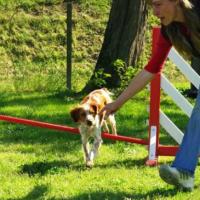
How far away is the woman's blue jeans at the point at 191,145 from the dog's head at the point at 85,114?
9.09 ft

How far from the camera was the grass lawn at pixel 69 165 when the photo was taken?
506cm

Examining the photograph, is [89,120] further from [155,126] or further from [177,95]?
[177,95]

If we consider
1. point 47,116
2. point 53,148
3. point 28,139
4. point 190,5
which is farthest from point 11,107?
point 190,5

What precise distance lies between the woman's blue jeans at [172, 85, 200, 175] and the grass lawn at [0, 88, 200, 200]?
70 cm

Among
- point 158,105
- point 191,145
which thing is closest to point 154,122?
point 158,105

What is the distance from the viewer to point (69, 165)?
20.7ft

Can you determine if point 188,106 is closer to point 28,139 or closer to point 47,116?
point 28,139

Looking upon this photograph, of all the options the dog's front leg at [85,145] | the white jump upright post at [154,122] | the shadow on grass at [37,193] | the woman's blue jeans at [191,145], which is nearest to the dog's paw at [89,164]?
the dog's front leg at [85,145]

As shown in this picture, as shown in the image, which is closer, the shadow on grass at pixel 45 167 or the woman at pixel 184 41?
the woman at pixel 184 41

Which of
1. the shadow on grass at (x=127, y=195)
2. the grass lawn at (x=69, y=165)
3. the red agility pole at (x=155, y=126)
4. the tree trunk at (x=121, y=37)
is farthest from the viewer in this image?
the tree trunk at (x=121, y=37)

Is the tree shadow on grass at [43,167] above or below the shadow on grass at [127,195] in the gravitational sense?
below

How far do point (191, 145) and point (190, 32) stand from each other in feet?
2.56

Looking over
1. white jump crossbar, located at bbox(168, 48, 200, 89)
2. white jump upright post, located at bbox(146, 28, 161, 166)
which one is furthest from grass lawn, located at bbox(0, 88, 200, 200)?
white jump crossbar, located at bbox(168, 48, 200, 89)

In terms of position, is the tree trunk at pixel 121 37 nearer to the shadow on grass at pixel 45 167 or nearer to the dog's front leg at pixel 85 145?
the dog's front leg at pixel 85 145
